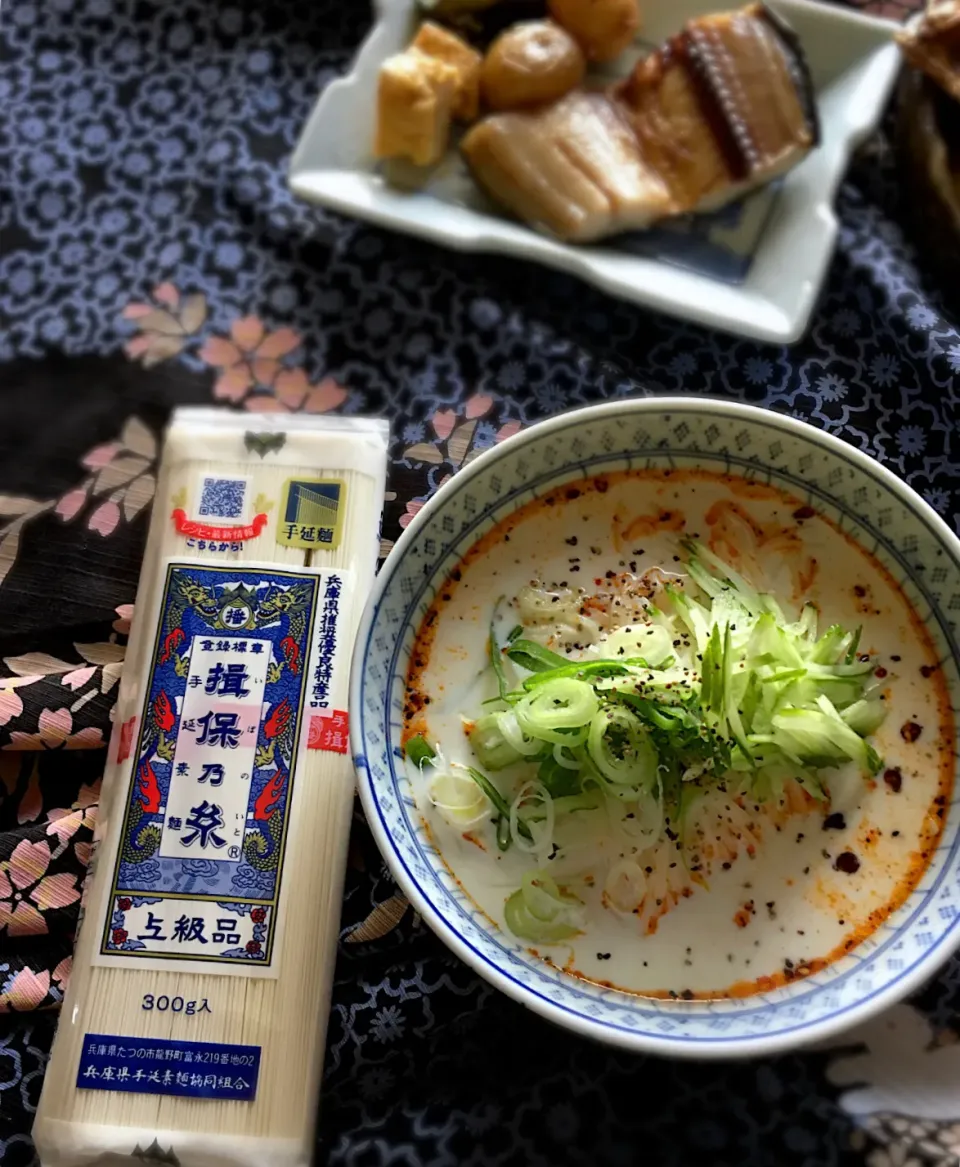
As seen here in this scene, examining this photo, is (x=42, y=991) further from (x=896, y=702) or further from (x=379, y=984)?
(x=896, y=702)

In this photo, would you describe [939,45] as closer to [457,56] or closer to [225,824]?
[457,56]

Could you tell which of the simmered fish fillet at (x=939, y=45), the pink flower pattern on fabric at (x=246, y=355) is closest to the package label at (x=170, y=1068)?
the pink flower pattern on fabric at (x=246, y=355)

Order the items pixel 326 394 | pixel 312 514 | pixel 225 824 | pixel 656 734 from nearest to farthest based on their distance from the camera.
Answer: pixel 656 734
pixel 225 824
pixel 312 514
pixel 326 394

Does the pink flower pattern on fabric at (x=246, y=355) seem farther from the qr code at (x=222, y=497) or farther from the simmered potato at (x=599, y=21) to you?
the simmered potato at (x=599, y=21)

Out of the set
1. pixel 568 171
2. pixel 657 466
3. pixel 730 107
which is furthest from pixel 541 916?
pixel 730 107

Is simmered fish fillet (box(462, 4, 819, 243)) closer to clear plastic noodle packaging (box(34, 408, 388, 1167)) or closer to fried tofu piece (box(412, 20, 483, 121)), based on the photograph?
fried tofu piece (box(412, 20, 483, 121))

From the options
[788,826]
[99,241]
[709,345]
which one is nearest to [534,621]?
[788,826]

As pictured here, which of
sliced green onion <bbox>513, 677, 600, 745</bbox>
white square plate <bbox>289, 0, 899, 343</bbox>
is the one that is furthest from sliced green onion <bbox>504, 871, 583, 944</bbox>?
white square plate <bbox>289, 0, 899, 343</bbox>
